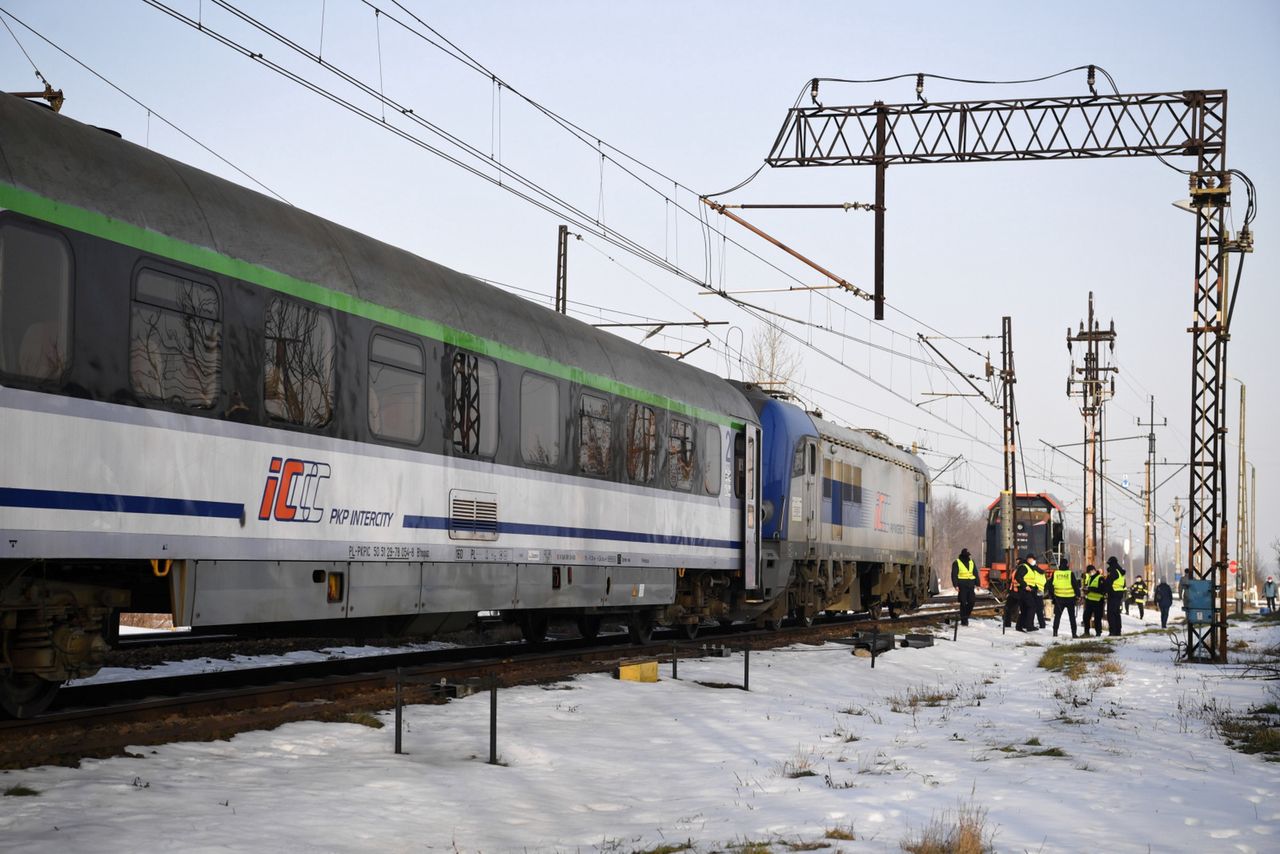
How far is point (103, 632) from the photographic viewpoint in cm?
973

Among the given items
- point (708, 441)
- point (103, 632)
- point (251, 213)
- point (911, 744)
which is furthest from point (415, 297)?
point (708, 441)

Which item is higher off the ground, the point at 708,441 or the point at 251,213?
the point at 251,213

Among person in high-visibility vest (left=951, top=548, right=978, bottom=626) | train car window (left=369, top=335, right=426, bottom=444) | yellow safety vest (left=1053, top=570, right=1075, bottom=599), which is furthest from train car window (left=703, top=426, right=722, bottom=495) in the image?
person in high-visibility vest (left=951, top=548, right=978, bottom=626)

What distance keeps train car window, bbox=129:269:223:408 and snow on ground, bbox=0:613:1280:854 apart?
250 centimetres

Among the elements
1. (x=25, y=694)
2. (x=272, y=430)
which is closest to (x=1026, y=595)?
(x=272, y=430)

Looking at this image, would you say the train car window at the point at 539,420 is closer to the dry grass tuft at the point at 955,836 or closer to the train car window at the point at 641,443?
the train car window at the point at 641,443

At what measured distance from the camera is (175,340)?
9.53 meters

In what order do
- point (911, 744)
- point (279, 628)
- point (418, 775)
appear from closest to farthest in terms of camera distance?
point (418, 775)
point (911, 744)
point (279, 628)

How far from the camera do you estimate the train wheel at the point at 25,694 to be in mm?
9070

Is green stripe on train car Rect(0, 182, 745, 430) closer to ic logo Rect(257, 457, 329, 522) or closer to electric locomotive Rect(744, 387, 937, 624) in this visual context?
ic logo Rect(257, 457, 329, 522)

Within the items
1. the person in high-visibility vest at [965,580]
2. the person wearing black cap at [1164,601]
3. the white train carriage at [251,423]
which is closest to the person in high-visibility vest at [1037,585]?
the person in high-visibility vest at [965,580]

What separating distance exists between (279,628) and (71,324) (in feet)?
14.4

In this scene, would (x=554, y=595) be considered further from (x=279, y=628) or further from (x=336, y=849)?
(x=336, y=849)

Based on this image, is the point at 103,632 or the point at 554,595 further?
the point at 554,595
